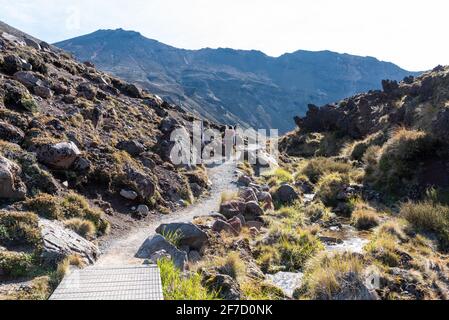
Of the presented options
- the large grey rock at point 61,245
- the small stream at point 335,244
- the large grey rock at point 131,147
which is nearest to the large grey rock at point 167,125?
→ the large grey rock at point 131,147

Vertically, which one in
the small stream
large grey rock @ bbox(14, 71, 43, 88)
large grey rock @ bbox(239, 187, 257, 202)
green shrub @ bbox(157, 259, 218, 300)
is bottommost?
the small stream

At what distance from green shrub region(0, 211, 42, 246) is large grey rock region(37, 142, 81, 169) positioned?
195 inches

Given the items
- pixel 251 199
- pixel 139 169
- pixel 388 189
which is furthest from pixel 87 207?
pixel 388 189

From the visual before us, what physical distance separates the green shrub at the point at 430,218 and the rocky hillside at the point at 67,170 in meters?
10.4

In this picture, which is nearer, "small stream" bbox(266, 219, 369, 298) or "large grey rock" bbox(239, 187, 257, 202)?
"small stream" bbox(266, 219, 369, 298)

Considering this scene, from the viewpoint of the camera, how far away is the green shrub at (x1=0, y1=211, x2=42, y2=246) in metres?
11.0

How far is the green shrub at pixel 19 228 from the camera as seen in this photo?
10953 mm

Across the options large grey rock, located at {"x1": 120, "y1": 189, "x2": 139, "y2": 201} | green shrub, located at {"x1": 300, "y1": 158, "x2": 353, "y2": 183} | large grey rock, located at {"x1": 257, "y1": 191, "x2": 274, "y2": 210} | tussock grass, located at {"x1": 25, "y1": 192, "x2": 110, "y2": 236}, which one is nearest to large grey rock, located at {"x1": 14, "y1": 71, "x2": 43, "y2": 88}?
large grey rock, located at {"x1": 120, "y1": 189, "x2": 139, "y2": 201}

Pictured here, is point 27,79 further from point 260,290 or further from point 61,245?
point 260,290

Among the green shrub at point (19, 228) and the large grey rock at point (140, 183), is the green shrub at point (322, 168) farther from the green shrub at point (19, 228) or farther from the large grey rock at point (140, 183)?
the green shrub at point (19, 228)

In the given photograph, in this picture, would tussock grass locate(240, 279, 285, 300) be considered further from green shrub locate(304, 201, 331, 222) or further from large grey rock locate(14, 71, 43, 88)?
large grey rock locate(14, 71, 43, 88)

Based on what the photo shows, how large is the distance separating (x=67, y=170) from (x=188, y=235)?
22.9ft

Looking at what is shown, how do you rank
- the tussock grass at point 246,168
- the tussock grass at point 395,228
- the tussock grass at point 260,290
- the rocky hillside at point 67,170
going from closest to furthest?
1. the tussock grass at point 260,290
2. the rocky hillside at point 67,170
3. the tussock grass at point 395,228
4. the tussock grass at point 246,168
